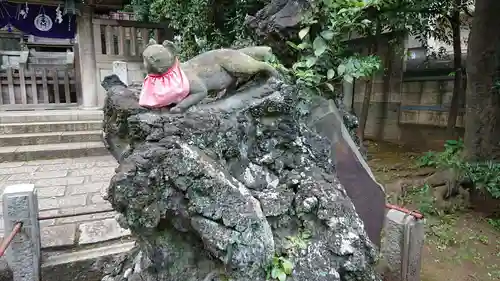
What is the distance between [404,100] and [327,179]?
29.3 feet

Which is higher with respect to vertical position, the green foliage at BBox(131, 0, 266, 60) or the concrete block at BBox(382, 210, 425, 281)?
the green foliage at BBox(131, 0, 266, 60)

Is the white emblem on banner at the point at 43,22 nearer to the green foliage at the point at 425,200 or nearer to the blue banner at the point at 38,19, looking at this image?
the blue banner at the point at 38,19

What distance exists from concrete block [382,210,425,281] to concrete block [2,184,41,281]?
10.1 ft

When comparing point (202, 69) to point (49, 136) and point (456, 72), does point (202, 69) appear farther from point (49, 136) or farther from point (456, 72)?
point (456, 72)

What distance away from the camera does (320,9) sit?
2766 millimetres

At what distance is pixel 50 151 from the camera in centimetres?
686

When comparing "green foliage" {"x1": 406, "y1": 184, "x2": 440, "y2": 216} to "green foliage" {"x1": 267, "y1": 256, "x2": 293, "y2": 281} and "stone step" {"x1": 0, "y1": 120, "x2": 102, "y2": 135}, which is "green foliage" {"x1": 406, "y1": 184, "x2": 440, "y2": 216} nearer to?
"green foliage" {"x1": 267, "y1": 256, "x2": 293, "y2": 281}

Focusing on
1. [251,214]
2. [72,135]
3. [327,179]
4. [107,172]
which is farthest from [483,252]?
[72,135]

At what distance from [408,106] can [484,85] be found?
15.1 feet

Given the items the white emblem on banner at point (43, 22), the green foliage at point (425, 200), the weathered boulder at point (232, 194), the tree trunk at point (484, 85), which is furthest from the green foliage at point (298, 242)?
the white emblem on banner at point (43, 22)

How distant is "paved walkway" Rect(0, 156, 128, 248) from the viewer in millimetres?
3527

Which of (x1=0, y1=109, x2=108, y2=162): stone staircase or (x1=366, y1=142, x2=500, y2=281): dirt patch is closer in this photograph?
(x1=366, y1=142, x2=500, y2=281): dirt patch

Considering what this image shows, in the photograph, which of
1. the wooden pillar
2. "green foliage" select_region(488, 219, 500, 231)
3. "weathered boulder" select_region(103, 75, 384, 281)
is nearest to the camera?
"weathered boulder" select_region(103, 75, 384, 281)

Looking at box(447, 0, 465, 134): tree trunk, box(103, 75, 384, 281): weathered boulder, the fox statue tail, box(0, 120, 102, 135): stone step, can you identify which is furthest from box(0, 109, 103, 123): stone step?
box(447, 0, 465, 134): tree trunk
